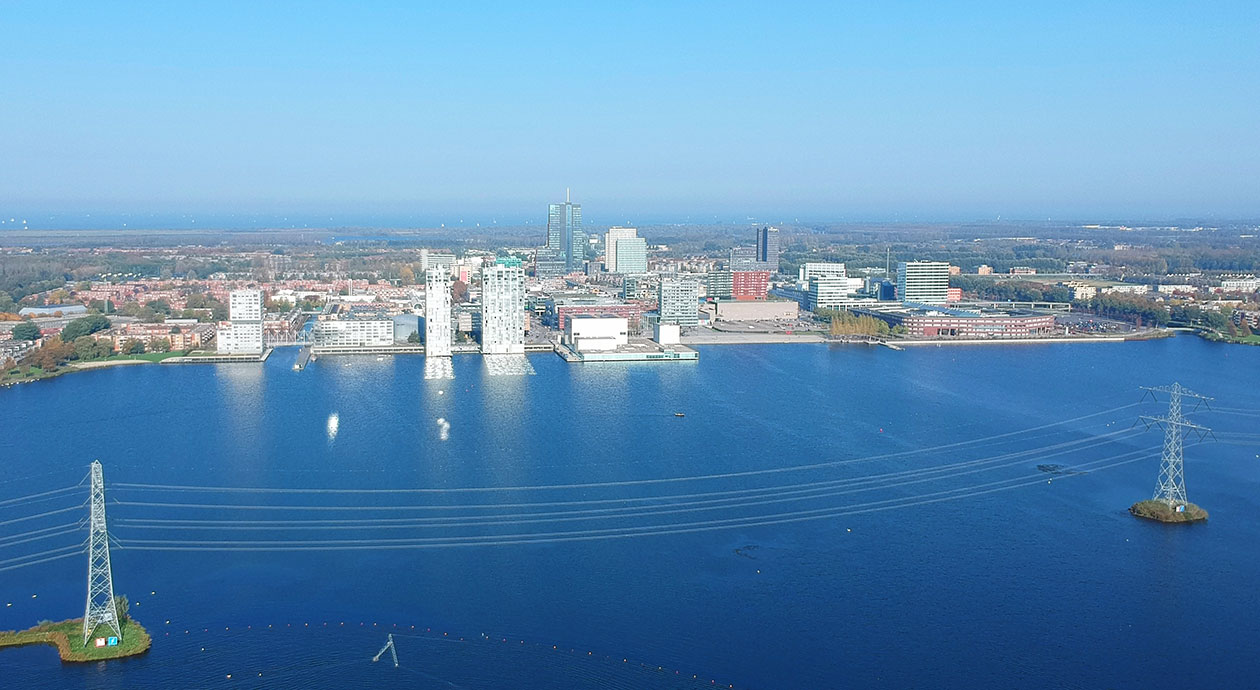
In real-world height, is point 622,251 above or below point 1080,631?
above

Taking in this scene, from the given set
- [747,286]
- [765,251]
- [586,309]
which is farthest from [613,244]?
[586,309]

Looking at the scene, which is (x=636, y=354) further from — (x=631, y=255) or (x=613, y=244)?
(x=613, y=244)

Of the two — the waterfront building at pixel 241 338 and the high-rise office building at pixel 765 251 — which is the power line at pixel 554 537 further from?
the high-rise office building at pixel 765 251

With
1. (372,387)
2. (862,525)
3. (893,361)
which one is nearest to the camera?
(862,525)

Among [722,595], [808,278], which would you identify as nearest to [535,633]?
[722,595]

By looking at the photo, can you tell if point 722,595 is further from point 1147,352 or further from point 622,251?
point 622,251

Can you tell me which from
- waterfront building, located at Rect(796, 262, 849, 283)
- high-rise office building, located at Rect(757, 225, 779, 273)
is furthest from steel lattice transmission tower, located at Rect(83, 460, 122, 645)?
high-rise office building, located at Rect(757, 225, 779, 273)

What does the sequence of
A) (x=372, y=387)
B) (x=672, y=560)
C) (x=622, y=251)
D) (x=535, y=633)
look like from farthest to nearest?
1. (x=622, y=251)
2. (x=372, y=387)
3. (x=672, y=560)
4. (x=535, y=633)
